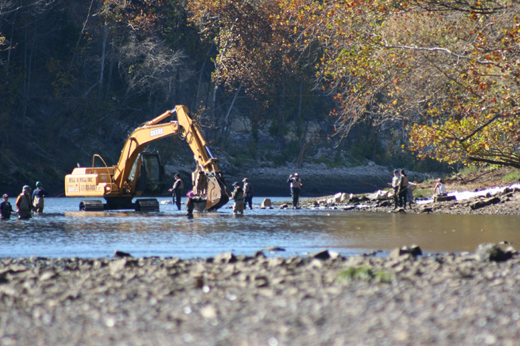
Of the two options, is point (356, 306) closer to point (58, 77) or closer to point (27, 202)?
point (27, 202)

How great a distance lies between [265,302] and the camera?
6562 millimetres

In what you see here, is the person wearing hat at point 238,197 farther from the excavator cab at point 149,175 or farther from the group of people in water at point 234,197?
the excavator cab at point 149,175

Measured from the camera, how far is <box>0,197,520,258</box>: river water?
472 inches

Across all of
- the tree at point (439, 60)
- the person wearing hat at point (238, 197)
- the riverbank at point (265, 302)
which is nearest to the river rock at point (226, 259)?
the riverbank at point (265, 302)

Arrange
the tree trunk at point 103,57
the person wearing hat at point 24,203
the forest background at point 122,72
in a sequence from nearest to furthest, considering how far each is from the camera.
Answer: the person wearing hat at point 24,203 → the forest background at point 122,72 → the tree trunk at point 103,57

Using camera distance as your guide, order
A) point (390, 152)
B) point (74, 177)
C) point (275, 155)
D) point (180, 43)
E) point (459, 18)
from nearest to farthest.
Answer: point (459, 18), point (74, 177), point (180, 43), point (275, 155), point (390, 152)

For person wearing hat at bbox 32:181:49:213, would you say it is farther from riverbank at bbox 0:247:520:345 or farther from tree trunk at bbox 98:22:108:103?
tree trunk at bbox 98:22:108:103

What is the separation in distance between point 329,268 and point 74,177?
19.6 metres

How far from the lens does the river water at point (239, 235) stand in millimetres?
11977

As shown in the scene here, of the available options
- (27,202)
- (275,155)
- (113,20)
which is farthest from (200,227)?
(275,155)

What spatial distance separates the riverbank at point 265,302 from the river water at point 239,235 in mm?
2551

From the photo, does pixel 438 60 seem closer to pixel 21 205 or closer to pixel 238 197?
pixel 238 197

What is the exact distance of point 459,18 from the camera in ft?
61.7

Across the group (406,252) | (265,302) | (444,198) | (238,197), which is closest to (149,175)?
(238,197)
